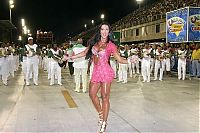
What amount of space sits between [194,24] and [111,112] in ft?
48.5

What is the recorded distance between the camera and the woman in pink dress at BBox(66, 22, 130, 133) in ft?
22.9

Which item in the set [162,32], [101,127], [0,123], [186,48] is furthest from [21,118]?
[162,32]

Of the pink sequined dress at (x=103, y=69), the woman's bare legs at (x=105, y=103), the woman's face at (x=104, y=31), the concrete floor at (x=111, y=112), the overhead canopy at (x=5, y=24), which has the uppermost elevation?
the overhead canopy at (x=5, y=24)

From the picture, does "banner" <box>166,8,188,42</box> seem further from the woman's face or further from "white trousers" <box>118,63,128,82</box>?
the woman's face

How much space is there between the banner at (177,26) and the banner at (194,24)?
0.36 m

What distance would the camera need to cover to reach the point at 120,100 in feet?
37.6

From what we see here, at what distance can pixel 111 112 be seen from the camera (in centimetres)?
930

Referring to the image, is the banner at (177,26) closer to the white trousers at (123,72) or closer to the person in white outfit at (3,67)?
the white trousers at (123,72)

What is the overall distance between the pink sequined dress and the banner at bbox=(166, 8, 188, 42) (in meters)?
16.7

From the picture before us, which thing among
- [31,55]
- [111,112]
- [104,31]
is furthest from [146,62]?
[104,31]

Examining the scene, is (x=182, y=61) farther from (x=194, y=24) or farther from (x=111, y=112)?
(x=111, y=112)

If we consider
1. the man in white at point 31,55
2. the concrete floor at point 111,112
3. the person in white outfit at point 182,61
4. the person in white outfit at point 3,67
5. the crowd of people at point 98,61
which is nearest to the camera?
the crowd of people at point 98,61

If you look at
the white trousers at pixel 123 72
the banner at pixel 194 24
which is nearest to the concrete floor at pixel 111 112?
the white trousers at pixel 123 72

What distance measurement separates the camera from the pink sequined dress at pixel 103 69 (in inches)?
275
